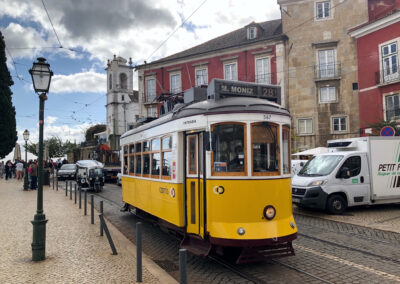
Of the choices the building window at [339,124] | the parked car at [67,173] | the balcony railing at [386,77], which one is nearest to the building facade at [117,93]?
the parked car at [67,173]

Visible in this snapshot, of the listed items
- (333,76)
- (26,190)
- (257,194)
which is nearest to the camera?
(257,194)

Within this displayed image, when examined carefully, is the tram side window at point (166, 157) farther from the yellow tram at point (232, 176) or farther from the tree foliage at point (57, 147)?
the tree foliage at point (57, 147)

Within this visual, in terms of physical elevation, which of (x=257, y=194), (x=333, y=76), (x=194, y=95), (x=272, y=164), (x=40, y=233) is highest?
(x=333, y=76)

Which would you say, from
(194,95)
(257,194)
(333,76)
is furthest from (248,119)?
(333,76)

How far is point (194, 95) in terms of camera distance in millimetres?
7430

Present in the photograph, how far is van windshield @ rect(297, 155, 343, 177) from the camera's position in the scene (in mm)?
11430

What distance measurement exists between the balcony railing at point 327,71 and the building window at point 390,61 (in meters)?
4.26

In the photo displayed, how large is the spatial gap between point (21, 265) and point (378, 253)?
6.74 meters

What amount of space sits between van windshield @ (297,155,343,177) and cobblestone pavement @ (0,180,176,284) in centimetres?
691

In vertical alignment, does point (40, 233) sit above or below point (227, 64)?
below

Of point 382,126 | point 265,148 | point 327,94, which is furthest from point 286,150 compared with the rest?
point 327,94

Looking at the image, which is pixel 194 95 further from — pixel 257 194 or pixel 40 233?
pixel 40 233

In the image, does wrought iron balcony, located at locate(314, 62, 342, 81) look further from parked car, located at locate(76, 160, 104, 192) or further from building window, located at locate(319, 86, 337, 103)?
parked car, located at locate(76, 160, 104, 192)

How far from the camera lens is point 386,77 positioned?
73.5 feet
